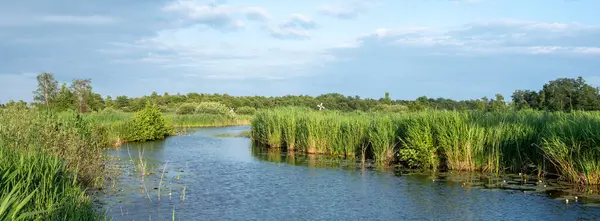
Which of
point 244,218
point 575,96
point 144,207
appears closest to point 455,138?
point 244,218

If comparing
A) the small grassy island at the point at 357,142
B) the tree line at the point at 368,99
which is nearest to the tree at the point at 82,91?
the tree line at the point at 368,99

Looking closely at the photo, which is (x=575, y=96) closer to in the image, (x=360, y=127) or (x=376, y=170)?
(x=360, y=127)

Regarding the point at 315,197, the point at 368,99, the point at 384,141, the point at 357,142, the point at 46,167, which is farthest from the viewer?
the point at 368,99

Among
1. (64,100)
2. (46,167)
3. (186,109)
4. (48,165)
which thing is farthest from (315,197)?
(186,109)

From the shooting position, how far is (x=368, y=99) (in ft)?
271

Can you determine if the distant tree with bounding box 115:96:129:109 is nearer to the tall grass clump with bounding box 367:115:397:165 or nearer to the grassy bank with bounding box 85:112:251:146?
the grassy bank with bounding box 85:112:251:146

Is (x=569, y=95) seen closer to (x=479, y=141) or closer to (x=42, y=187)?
(x=479, y=141)

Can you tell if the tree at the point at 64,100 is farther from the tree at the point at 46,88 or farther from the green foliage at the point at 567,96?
the green foliage at the point at 567,96

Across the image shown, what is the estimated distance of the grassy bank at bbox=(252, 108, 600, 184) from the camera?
14.2 m

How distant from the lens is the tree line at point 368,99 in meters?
30.9

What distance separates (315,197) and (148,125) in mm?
22039

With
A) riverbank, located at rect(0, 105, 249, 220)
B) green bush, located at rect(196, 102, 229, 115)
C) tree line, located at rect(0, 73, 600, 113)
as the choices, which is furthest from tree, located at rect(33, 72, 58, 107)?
riverbank, located at rect(0, 105, 249, 220)

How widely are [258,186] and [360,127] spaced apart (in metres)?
8.65

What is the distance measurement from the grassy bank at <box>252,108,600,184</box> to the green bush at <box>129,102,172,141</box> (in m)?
13.8
